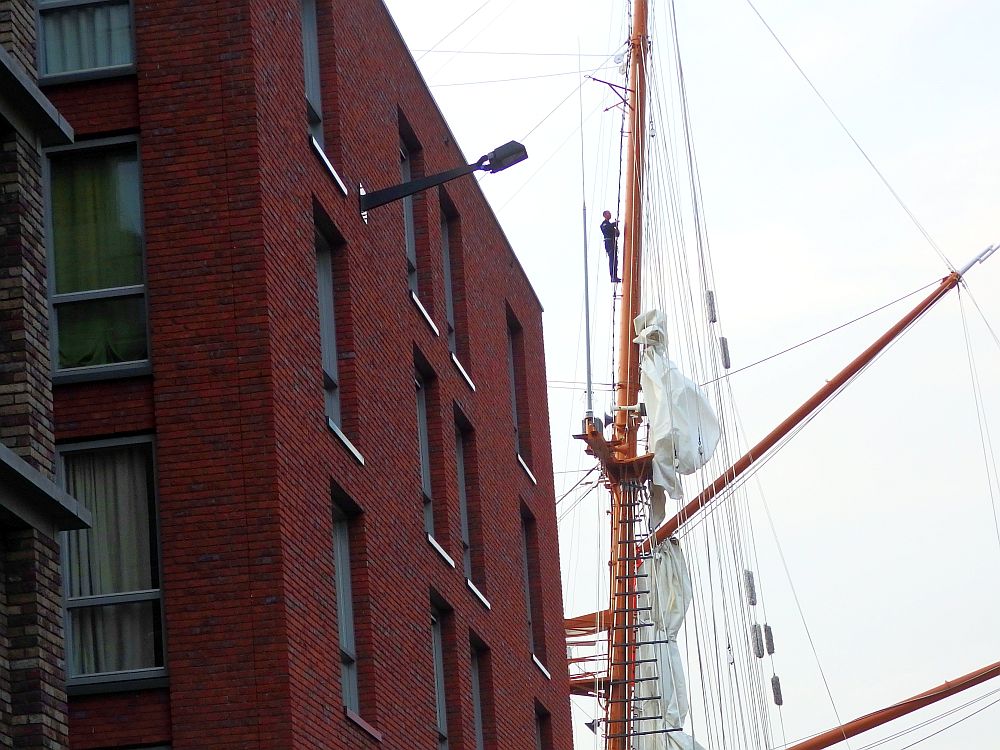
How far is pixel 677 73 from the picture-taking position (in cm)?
4072

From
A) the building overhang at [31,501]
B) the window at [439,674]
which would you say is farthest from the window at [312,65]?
the building overhang at [31,501]

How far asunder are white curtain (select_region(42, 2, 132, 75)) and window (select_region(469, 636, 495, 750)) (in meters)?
10.9

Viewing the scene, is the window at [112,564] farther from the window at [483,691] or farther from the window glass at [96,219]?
the window at [483,691]

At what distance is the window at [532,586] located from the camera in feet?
109

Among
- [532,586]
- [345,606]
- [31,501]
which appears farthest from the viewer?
[532,586]

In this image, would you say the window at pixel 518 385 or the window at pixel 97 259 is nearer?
the window at pixel 97 259

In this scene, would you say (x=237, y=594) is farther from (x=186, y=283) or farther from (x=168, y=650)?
(x=186, y=283)

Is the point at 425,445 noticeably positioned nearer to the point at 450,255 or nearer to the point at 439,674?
the point at 439,674

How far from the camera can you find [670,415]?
4019 cm

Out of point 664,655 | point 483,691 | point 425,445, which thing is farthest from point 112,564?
point 664,655

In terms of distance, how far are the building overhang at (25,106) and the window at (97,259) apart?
4409 millimetres

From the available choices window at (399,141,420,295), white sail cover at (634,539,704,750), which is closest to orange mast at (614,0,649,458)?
white sail cover at (634,539,704,750)

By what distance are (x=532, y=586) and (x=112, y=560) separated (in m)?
14.7

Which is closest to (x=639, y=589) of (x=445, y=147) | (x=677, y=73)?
(x=677, y=73)
